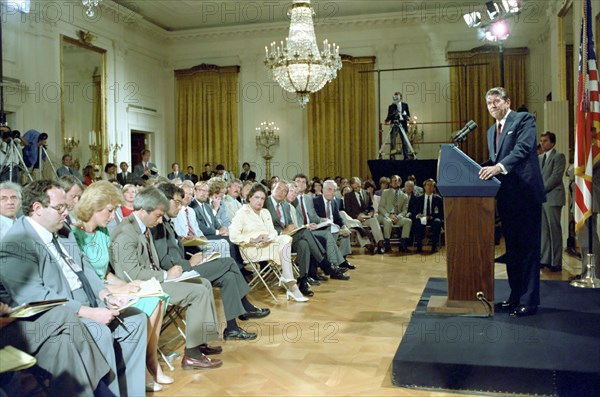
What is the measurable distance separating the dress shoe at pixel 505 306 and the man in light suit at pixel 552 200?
2.84 metres

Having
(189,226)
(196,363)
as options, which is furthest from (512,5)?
(196,363)

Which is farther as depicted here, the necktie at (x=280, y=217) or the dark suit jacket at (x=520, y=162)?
the necktie at (x=280, y=217)

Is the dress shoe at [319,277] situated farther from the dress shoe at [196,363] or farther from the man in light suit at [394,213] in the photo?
the dress shoe at [196,363]

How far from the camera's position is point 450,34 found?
1408 centimetres

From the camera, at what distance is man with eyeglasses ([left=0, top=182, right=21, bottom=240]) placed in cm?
379

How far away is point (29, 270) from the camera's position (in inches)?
106

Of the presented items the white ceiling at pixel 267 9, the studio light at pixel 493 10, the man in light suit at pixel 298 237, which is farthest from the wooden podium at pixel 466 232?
the white ceiling at pixel 267 9

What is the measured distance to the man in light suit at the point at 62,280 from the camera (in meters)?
2.68

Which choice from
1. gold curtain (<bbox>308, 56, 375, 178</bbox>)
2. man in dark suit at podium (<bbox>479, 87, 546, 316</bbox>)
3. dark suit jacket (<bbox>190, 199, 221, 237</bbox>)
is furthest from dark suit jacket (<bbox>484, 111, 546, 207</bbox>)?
gold curtain (<bbox>308, 56, 375, 178</bbox>)

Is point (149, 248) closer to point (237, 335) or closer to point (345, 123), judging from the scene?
point (237, 335)

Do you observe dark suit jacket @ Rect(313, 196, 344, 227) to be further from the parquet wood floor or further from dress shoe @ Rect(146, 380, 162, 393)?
dress shoe @ Rect(146, 380, 162, 393)

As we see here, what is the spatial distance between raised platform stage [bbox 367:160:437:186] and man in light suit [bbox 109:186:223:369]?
29.6 feet

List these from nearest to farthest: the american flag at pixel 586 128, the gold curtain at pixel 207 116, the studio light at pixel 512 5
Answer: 1. the american flag at pixel 586 128
2. the studio light at pixel 512 5
3. the gold curtain at pixel 207 116

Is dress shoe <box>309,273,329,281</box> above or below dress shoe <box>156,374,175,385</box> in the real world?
above
